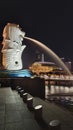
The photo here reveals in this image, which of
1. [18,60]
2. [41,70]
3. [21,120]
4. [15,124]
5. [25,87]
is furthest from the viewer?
[41,70]

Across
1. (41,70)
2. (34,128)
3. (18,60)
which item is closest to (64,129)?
(34,128)

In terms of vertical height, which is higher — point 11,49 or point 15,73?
point 11,49

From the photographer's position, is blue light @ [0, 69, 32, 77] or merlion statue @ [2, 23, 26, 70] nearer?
blue light @ [0, 69, 32, 77]

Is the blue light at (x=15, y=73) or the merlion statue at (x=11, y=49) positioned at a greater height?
the merlion statue at (x=11, y=49)

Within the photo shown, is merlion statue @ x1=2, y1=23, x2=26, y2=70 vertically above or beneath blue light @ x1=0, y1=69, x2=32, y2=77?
above

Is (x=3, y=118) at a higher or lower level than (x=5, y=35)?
lower

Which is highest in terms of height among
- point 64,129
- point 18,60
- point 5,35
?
point 5,35

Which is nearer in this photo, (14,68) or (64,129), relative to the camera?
(64,129)

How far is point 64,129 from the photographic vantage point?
34.0 ft

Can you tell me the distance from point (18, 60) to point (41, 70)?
69817 millimetres

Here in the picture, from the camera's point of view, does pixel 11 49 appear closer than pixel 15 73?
No

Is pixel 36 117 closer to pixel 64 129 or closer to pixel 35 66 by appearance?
pixel 64 129

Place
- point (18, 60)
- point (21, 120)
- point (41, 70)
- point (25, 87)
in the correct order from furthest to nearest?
point (41, 70), point (18, 60), point (25, 87), point (21, 120)

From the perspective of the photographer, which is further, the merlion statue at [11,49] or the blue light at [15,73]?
the merlion statue at [11,49]
